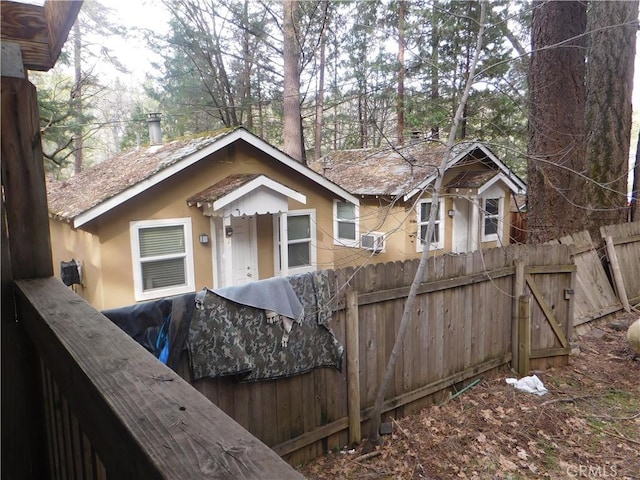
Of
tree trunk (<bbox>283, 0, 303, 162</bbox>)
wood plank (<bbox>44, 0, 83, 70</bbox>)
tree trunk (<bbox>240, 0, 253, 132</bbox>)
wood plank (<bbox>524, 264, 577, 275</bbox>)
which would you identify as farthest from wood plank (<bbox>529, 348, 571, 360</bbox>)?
tree trunk (<bbox>240, 0, 253, 132</bbox>)

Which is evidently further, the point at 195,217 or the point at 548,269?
the point at 195,217

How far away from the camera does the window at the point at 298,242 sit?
9.77 m

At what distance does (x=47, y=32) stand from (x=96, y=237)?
676cm

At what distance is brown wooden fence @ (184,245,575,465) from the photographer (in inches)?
159

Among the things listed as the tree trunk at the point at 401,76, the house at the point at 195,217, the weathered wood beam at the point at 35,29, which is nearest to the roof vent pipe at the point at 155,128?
the house at the point at 195,217

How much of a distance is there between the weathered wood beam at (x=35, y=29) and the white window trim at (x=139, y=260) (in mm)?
6686

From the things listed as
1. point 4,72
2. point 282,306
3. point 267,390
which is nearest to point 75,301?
point 4,72

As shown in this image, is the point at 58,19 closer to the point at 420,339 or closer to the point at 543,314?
the point at 420,339

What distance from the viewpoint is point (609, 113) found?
8617 millimetres

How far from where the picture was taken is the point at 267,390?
3.92m

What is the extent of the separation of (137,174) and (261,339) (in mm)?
5900

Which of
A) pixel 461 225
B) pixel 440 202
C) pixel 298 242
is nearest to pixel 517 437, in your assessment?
pixel 298 242

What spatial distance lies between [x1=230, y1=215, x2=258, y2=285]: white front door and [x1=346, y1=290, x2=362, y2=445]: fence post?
5.37 metres

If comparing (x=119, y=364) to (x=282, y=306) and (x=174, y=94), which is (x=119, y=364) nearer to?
(x=282, y=306)
